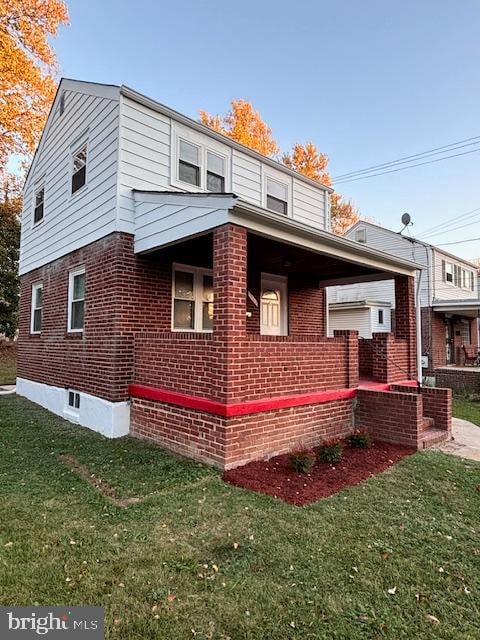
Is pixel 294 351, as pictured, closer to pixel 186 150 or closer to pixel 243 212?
pixel 243 212

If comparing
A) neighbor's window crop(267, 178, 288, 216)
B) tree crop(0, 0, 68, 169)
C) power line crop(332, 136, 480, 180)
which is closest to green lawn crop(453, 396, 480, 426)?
neighbor's window crop(267, 178, 288, 216)

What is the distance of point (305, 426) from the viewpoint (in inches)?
222

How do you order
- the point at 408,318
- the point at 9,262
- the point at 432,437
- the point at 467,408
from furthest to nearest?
the point at 9,262 < the point at 467,408 < the point at 408,318 < the point at 432,437

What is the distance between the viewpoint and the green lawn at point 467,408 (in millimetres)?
8787

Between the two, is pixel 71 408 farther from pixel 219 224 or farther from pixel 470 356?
pixel 470 356

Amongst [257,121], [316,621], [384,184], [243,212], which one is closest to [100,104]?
[243,212]

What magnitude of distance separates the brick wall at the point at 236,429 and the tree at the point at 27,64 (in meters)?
14.0

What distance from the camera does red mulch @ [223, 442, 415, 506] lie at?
4031 millimetres

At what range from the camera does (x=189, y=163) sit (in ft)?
25.6

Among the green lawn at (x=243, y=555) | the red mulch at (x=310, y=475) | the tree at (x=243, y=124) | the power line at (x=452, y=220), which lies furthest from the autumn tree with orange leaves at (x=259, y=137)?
the green lawn at (x=243, y=555)

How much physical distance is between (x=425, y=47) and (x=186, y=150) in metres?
9.23

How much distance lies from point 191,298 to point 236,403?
345 cm

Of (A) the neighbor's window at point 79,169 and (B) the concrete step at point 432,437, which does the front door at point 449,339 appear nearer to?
(B) the concrete step at point 432,437

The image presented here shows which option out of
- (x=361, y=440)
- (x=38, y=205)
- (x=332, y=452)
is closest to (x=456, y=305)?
(x=361, y=440)
